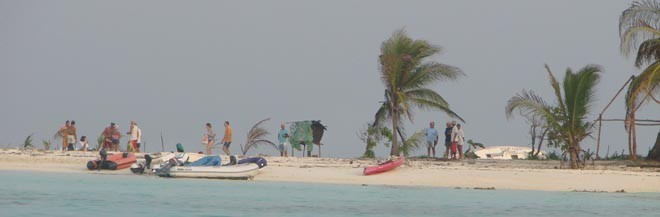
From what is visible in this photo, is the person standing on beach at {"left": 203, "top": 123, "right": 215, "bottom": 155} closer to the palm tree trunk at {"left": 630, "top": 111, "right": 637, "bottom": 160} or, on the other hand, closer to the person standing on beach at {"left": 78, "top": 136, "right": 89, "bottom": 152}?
the person standing on beach at {"left": 78, "top": 136, "right": 89, "bottom": 152}

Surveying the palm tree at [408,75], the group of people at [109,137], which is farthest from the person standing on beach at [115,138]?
the palm tree at [408,75]

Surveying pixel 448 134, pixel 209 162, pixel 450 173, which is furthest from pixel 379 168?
pixel 448 134

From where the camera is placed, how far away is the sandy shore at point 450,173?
28.7 m

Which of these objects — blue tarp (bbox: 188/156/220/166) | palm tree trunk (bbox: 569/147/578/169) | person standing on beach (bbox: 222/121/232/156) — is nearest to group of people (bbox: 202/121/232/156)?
person standing on beach (bbox: 222/121/232/156)

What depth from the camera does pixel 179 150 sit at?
3189 centimetres

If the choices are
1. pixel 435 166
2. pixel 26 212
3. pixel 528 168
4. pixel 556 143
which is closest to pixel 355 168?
pixel 435 166

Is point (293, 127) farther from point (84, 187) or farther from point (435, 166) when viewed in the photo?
point (84, 187)

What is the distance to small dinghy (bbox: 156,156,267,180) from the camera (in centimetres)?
2988

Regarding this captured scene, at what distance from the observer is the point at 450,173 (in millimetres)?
30047

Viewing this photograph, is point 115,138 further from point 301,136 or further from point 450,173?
point 450,173

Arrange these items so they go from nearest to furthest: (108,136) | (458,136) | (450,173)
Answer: (450,173) → (458,136) → (108,136)

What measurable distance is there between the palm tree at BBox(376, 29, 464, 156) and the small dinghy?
7318 mm

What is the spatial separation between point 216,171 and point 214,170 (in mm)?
53

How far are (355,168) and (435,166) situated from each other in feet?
6.99
